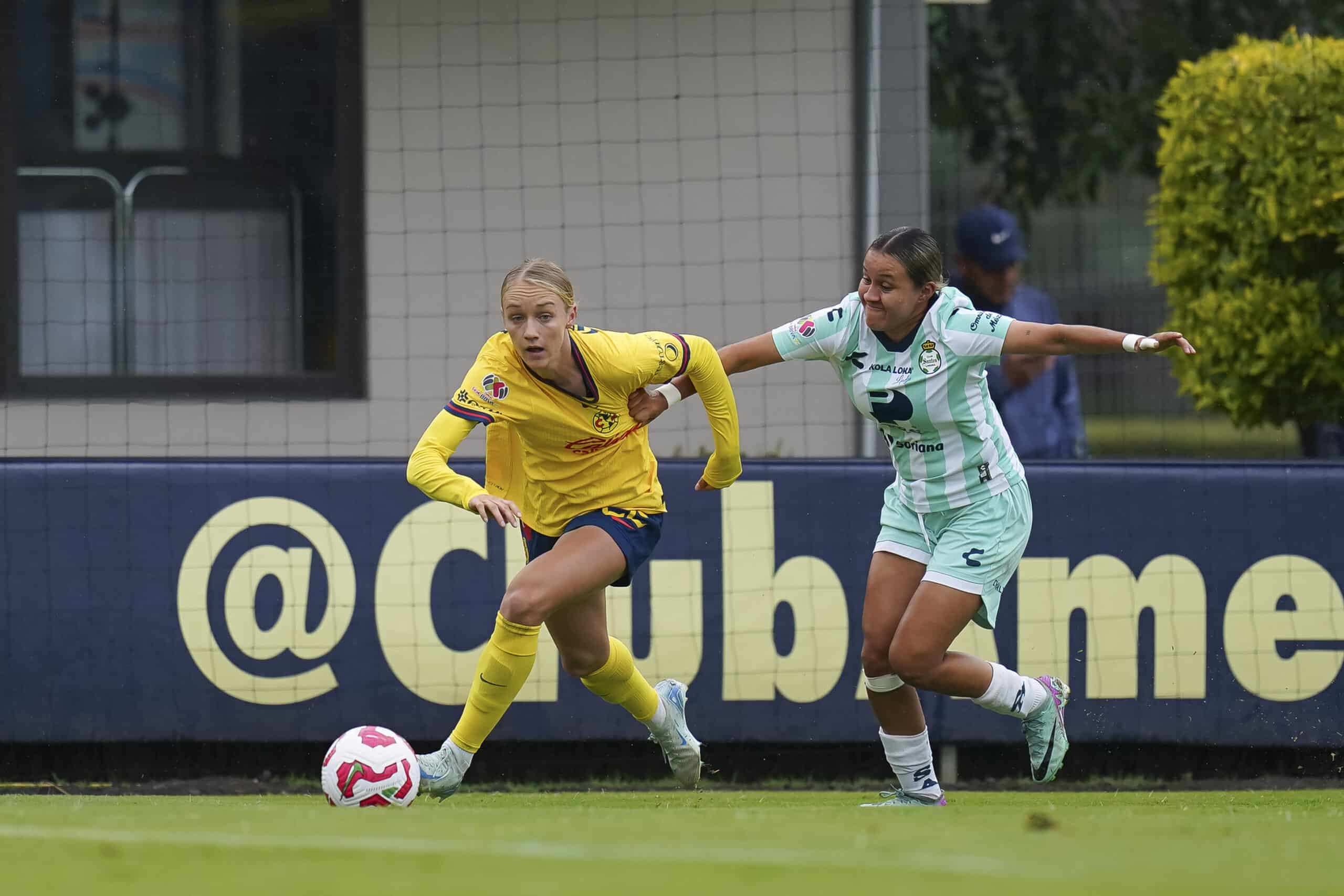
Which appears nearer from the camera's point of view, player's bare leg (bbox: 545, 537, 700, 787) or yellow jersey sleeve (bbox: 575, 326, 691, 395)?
yellow jersey sleeve (bbox: 575, 326, 691, 395)

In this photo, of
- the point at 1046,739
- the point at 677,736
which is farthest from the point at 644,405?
the point at 1046,739

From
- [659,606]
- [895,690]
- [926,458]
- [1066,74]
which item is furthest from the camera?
[1066,74]

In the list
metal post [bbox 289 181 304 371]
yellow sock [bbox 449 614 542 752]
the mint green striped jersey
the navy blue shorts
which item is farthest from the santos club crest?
metal post [bbox 289 181 304 371]

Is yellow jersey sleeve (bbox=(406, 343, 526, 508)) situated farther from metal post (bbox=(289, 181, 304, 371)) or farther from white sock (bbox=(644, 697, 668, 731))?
metal post (bbox=(289, 181, 304, 371))

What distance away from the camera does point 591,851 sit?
4.20m

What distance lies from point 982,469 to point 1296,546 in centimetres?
244

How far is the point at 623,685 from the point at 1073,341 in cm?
214

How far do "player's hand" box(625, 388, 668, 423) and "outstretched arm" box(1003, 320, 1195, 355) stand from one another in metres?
1.27

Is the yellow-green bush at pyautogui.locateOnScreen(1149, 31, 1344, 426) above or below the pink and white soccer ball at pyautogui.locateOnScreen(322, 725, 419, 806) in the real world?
above

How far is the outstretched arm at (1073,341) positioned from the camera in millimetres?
5668

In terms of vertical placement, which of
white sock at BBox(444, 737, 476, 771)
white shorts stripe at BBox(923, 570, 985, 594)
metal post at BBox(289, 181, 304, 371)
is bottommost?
white sock at BBox(444, 737, 476, 771)

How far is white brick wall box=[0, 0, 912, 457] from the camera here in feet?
31.0

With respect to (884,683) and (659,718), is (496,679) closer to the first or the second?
(659,718)

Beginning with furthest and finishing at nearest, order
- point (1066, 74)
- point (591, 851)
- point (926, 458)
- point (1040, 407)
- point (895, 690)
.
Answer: point (1066, 74) < point (1040, 407) < point (895, 690) < point (926, 458) < point (591, 851)
